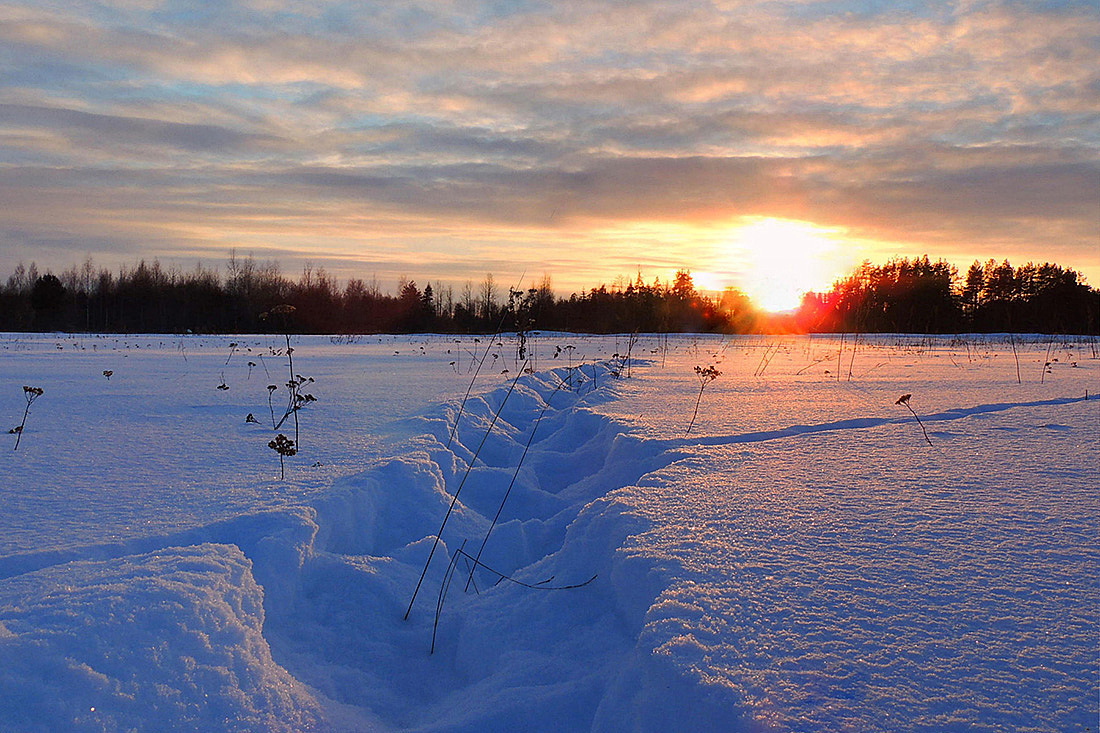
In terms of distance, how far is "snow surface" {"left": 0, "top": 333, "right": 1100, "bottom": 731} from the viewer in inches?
42.8

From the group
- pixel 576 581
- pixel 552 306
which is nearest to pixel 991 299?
pixel 552 306

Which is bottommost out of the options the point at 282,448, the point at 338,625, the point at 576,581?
the point at 338,625

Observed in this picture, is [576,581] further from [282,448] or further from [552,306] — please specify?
[552,306]

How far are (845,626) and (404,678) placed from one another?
1.17m

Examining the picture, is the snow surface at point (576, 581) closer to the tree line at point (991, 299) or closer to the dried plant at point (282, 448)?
the dried plant at point (282, 448)

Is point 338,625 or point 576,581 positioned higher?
point 576,581

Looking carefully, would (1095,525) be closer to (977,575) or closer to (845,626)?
(977,575)

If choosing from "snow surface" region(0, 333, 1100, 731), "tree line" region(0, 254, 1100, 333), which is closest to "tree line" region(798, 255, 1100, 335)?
"tree line" region(0, 254, 1100, 333)

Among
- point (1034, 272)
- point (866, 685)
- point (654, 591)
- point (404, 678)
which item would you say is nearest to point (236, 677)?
point (404, 678)

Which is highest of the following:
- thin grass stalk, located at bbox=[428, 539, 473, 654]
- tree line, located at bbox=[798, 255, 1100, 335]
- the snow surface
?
tree line, located at bbox=[798, 255, 1100, 335]

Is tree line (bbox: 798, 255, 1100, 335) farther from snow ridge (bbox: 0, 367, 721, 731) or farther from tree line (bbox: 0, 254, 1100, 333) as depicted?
snow ridge (bbox: 0, 367, 721, 731)

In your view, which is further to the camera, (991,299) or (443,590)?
(991,299)

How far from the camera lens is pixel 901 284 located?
136 ft

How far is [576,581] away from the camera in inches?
74.3
